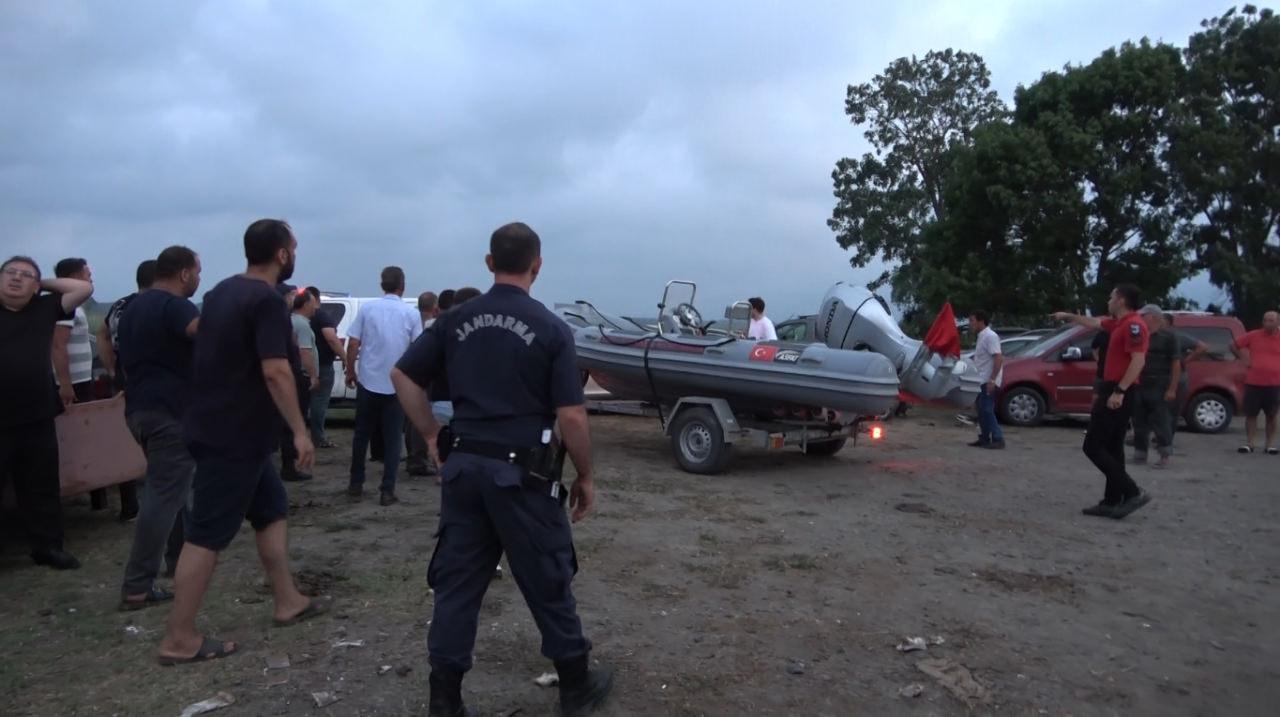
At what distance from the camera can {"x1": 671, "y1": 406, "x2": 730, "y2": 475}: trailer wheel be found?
8672mm

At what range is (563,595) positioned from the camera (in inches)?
127

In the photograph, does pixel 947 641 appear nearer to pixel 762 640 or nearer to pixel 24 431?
pixel 762 640

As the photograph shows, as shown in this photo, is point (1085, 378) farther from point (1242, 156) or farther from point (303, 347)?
point (1242, 156)

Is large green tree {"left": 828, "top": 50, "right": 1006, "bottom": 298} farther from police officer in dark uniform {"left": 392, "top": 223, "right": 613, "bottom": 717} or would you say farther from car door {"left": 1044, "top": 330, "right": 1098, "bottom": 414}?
police officer in dark uniform {"left": 392, "top": 223, "right": 613, "bottom": 717}

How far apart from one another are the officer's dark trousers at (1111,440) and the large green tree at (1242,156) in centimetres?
1772

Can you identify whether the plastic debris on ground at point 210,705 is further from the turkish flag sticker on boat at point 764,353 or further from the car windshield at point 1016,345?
the car windshield at point 1016,345

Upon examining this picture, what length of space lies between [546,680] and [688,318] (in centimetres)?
697

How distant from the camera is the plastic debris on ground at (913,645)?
13.6ft

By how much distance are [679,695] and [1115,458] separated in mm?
4894

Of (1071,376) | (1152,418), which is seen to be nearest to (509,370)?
(1152,418)

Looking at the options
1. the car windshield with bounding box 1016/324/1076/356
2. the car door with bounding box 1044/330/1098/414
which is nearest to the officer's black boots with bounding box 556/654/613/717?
the car door with bounding box 1044/330/1098/414

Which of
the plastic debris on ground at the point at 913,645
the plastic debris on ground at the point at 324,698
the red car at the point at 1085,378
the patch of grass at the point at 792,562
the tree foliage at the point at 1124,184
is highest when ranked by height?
the tree foliage at the point at 1124,184

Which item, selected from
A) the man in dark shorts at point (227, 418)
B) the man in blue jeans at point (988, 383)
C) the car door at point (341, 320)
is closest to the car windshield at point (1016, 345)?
the man in blue jeans at point (988, 383)

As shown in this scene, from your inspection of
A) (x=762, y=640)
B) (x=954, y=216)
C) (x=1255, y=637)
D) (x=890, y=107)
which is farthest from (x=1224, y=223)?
(x=762, y=640)
